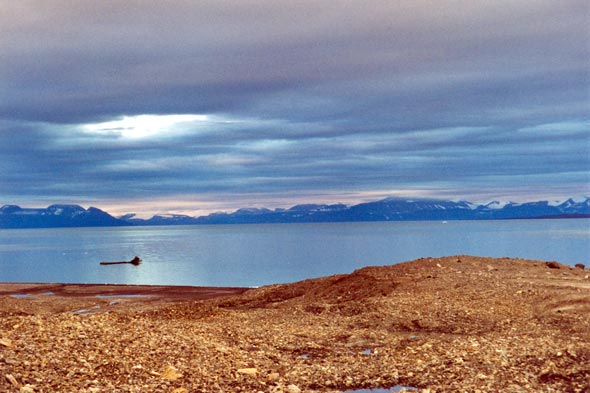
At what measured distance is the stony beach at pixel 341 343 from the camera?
1314 cm

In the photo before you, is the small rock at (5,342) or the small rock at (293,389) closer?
A: the small rock at (293,389)

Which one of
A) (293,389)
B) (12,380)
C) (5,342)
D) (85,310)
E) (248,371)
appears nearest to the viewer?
(12,380)

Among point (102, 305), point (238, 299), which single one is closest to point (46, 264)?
point (102, 305)

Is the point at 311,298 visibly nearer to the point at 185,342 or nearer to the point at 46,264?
the point at 185,342

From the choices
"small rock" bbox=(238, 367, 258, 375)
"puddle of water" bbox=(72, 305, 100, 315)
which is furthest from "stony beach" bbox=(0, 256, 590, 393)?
"puddle of water" bbox=(72, 305, 100, 315)

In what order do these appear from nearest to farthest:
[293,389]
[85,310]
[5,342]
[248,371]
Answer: [293,389] < [5,342] < [248,371] < [85,310]

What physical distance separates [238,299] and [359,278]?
6.81 meters

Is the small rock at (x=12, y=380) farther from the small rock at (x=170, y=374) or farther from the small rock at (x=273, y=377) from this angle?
the small rock at (x=273, y=377)

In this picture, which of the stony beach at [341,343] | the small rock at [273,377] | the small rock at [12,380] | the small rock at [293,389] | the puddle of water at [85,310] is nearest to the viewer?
the small rock at [12,380]

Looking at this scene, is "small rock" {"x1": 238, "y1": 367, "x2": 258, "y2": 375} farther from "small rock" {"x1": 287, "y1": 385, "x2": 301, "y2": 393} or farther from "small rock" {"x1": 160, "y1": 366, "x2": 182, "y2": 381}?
"small rock" {"x1": 160, "y1": 366, "x2": 182, "y2": 381}

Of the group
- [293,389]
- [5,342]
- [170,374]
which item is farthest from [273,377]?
[5,342]

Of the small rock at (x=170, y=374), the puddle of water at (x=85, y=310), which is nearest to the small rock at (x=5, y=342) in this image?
the small rock at (x=170, y=374)

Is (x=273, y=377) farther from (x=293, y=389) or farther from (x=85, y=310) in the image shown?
(x=85, y=310)

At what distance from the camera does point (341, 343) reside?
19.0m
